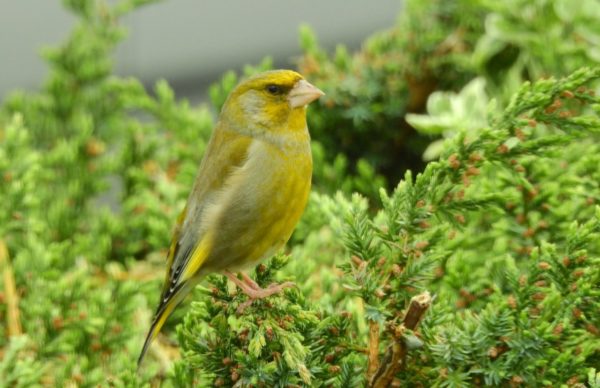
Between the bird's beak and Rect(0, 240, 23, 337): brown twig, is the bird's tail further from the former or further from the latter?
the bird's beak

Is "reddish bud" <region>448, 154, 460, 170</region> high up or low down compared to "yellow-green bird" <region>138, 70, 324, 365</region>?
up

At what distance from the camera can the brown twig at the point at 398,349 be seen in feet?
5.19

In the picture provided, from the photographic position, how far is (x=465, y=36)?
134 inches

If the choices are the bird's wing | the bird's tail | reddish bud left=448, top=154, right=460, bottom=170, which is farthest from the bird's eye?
reddish bud left=448, top=154, right=460, bottom=170

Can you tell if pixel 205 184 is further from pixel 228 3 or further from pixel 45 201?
pixel 228 3

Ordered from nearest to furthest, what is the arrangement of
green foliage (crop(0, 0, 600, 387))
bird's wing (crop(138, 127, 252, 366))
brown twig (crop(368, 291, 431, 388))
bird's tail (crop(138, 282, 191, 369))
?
brown twig (crop(368, 291, 431, 388)), green foliage (crop(0, 0, 600, 387)), bird's tail (crop(138, 282, 191, 369)), bird's wing (crop(138, 127, 252, 366))

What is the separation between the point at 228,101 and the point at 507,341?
1147 mm

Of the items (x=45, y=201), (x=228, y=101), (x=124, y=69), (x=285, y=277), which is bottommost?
(x=124, y=69)

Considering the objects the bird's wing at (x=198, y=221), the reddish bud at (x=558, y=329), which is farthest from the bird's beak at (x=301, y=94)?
the reddish bud at (x=558, y=329)

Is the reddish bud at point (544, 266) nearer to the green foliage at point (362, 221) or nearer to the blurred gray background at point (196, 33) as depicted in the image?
the green foliage at point (362, 221)

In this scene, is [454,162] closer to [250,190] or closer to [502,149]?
[502,149]

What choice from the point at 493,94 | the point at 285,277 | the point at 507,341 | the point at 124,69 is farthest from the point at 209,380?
the point at 124,69

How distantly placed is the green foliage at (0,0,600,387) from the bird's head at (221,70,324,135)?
0.90 ft

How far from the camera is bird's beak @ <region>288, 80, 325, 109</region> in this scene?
2364mm
